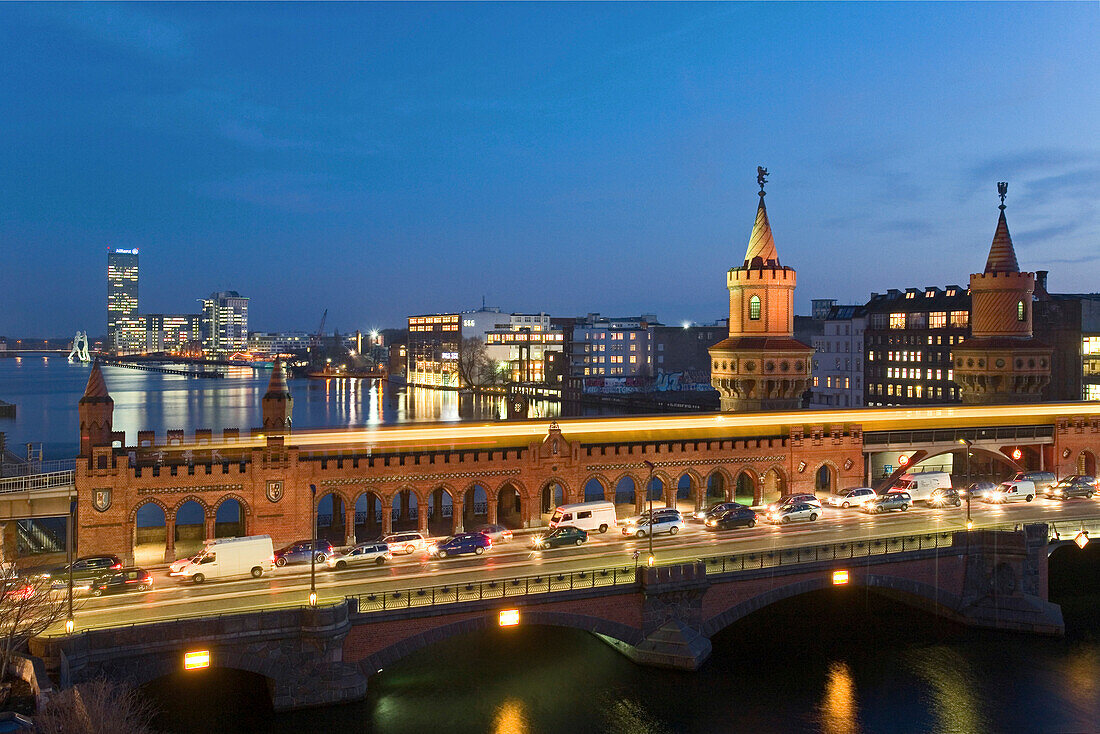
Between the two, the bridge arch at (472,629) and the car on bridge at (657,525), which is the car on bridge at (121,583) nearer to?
the bridge arch at (472,629)

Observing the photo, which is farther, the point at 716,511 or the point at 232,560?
the point at 716,511

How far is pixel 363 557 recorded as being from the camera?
39688 millimetres

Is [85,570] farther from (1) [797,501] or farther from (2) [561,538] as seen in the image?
(1) [797,501]

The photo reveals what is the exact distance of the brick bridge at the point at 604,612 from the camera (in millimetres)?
29469

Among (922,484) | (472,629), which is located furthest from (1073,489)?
(472,629)

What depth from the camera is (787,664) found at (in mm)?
40156

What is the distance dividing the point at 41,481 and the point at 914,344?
4127 inches

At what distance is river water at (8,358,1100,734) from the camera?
33.3 m

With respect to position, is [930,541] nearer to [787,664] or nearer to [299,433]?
[787,664]

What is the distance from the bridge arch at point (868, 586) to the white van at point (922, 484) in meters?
10.0

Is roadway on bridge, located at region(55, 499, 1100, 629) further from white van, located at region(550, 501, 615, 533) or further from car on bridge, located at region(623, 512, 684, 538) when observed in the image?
white van, located at region(550, 501, 615, 533)

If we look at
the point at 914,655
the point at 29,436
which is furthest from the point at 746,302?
the point at 29,436

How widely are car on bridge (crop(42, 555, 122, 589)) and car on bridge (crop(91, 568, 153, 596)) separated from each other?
1.84ft

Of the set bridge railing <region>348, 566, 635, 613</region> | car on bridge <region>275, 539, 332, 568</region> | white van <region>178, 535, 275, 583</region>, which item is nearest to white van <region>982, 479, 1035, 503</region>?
bridge railing <region>348, 566, 635, 613</region>
